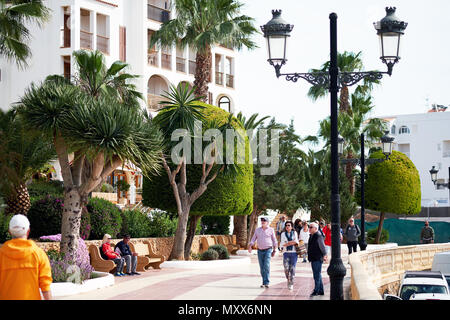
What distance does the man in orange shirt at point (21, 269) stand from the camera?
319 inches

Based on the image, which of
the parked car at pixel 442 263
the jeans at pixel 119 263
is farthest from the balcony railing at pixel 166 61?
the jeans at pixel 119 263

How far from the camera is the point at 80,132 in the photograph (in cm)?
1869

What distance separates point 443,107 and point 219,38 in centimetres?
7215

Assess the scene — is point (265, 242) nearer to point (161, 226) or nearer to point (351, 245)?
point (351, 245)

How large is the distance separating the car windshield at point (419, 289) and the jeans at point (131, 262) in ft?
25.2

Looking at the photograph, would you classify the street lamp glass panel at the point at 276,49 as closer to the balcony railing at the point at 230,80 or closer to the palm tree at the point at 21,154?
the palm tree at the point at 21,154

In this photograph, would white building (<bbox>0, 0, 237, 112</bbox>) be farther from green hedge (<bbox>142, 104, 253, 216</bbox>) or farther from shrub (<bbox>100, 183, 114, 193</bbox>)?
green hedge (<bbox>142, 104, 253, 216</bbox>)

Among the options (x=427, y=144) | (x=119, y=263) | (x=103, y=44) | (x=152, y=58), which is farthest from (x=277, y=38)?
(x=427, y=144)

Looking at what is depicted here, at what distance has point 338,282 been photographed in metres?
13.4

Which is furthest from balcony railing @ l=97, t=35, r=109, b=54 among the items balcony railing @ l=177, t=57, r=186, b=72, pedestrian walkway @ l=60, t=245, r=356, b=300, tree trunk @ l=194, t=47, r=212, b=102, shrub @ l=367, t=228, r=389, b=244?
pedestrian walkway @ l=60, t=245, r=356, b=300

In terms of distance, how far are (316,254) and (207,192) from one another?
11.6 metres


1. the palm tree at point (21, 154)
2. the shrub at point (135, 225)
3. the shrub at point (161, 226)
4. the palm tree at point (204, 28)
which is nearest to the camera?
the palm tree at point (21, 154)

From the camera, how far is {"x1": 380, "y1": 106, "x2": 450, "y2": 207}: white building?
85.8 meters
